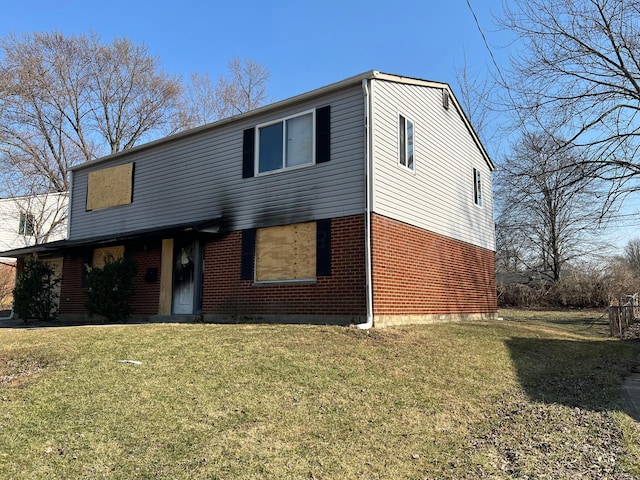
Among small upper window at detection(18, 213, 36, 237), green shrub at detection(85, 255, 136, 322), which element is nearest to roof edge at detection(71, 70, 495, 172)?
green shrub at detection(85, 255, 136, 322)

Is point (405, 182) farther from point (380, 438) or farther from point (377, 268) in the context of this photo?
point (380, 438)

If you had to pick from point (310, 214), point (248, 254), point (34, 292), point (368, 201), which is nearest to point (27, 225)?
point (34, 292)

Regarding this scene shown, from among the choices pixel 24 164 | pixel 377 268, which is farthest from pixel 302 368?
pixel 24 164

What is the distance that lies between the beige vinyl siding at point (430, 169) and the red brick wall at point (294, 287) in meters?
1.03

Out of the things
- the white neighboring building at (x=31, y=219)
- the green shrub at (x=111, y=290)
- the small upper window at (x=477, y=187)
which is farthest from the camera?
the white neighboring building at (x=31, y=219)

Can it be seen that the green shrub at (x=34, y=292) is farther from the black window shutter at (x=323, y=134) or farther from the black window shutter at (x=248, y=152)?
the black window shutter at (x=323, y=134)

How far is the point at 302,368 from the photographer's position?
6363 millimetres

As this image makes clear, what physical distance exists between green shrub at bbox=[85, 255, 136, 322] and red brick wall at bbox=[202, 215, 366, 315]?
247cm

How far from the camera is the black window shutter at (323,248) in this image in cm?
1050

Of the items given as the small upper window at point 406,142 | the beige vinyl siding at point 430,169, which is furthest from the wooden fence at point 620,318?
the small upper window at point 406,142

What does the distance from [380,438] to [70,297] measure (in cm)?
1454

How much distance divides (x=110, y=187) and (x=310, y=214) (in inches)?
336

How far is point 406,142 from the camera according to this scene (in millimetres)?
11891

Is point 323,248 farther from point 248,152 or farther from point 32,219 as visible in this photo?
point 32,219
